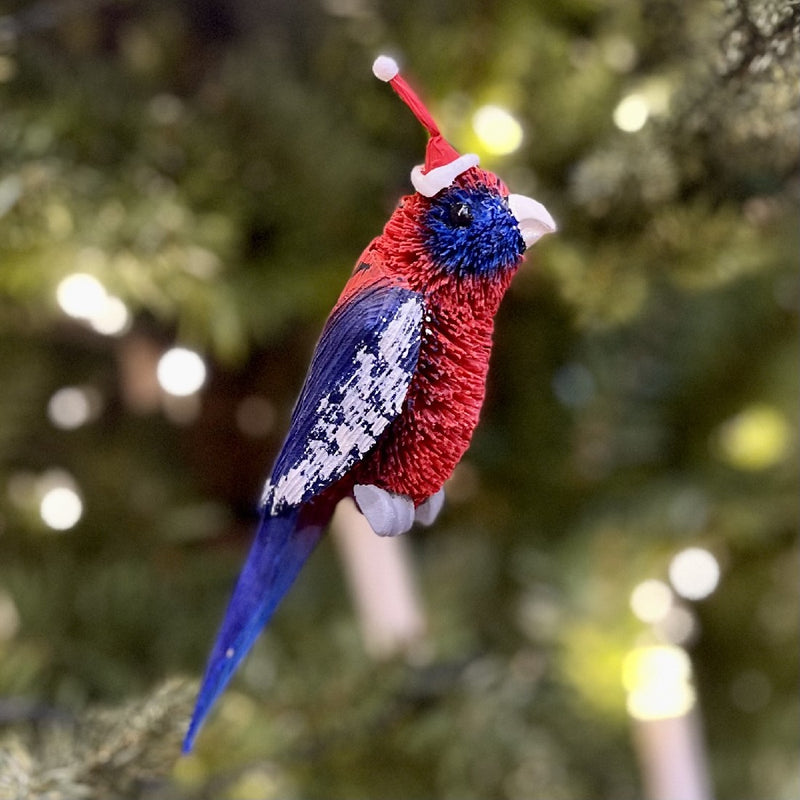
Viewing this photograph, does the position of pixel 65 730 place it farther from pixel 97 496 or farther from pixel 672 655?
pixel 672 655

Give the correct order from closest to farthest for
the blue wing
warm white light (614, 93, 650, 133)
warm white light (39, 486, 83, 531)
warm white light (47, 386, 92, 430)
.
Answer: the blue wing < warm white light (614, 93, 650, 133) < warm white light (39, 486, 83, 531) < warm white light (47, 386, 92, 430)

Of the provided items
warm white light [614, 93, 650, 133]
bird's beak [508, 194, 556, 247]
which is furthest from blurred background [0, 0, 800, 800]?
bird's beak [508, 194, 556, 247]

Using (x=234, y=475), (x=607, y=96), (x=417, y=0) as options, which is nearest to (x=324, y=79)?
(x=417, y=0)

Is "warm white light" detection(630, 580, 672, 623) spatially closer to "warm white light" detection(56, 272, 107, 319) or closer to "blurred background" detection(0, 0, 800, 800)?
"blurred background" detection(0, 0, 800, 800)

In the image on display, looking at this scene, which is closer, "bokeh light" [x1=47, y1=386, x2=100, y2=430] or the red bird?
the red bird

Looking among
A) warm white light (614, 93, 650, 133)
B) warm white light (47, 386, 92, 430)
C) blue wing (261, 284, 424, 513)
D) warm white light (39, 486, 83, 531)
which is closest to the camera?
blue wing (261, 284, 424, 513)

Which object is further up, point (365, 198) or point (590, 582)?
point (365, 198)
